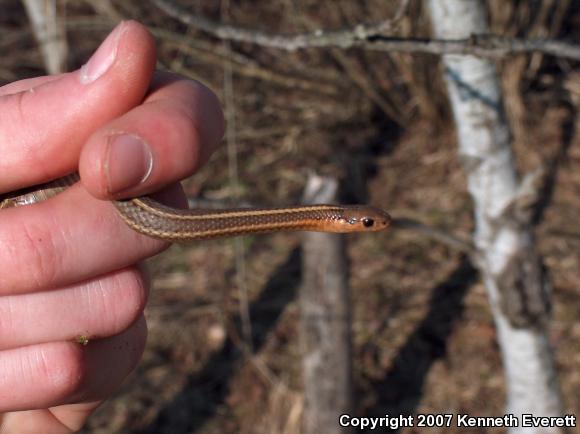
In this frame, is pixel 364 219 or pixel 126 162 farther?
pixel 364 219

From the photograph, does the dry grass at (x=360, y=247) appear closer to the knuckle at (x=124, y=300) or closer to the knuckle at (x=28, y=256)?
the knuckle at (x=124, y=300)

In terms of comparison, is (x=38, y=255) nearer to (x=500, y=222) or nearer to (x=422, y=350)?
(x=500, y=222)

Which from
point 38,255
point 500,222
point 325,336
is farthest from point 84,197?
point 325,336

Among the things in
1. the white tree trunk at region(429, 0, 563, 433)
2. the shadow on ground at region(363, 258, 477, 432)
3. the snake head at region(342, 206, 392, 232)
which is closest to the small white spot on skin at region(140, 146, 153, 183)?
the snake head at region(342, 206, 392, 232)

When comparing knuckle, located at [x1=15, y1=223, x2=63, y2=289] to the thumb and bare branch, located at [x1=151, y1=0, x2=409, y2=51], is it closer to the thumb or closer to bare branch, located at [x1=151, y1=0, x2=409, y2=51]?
the thumb

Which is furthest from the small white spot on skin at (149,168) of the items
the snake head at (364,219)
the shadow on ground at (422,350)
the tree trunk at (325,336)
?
the shadow on ground at (422,350)

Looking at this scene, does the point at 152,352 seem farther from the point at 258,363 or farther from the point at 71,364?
the point at 71,364
